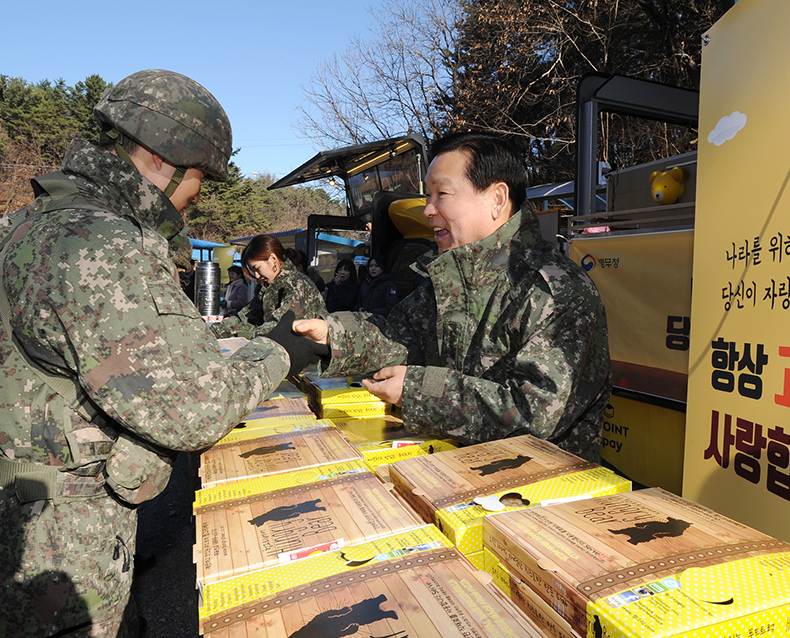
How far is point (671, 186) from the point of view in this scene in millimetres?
3668

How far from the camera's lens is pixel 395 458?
1755mm

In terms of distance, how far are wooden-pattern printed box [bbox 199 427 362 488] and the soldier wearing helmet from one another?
16 centimetres

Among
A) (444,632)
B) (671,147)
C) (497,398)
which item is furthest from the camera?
(671,147)

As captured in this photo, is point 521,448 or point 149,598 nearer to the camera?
point 521,448

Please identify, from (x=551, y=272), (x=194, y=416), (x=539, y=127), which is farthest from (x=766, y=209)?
(x=539, y=127)

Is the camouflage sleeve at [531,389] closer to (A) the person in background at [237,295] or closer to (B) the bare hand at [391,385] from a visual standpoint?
(B) the bare hand at [391,385]

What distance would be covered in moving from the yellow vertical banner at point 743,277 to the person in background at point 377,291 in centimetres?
440

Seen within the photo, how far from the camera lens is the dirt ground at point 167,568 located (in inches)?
109

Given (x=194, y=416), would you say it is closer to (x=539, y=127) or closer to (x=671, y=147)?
(x=671, y=147)

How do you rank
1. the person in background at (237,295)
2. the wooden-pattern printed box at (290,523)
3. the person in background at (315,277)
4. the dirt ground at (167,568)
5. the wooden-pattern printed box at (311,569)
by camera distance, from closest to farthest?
the wooden-pattern printed box at (311,569), the wooden-pattern printed box at (290,523), the dirt ground at (167,568), the person in background at (315,277), the person in background at (237,295)

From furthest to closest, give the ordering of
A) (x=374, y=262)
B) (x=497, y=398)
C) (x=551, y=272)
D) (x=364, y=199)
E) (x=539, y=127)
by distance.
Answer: (x=539, y=127), (x=364, y=199), (x=374, y=262), (x=551, y=272), (x=497, y=398)

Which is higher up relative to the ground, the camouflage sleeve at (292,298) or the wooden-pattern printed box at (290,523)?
the camouflage sleeve at (292,298)

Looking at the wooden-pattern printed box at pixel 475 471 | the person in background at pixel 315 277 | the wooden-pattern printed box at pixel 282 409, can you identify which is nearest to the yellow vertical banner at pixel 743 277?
the wooden-pattern printed box at pixel 475 471

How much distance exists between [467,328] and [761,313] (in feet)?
3.29
